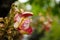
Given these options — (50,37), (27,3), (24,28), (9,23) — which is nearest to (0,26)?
(9,23)

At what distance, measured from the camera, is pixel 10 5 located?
125 centimetres

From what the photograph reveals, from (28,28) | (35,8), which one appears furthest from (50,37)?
(28,28)

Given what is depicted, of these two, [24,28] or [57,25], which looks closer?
[24,28]

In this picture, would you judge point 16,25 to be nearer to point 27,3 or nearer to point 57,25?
point 27,3

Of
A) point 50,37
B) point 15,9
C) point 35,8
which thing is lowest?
point 50,37

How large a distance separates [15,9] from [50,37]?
16.4 feet

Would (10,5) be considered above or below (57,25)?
above

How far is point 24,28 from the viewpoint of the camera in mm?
1356

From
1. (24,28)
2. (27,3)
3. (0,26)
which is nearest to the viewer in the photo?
(0,26)

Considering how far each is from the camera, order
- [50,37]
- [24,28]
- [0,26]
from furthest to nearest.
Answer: [50,37] < [24,28] < [0,26]

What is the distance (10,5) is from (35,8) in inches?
86.4

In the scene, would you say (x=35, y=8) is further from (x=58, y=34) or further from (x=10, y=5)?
(x=58, y=34)

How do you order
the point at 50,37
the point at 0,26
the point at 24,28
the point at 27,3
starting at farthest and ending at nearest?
1. the point at 50,37
2. the point at 27,3
3. the point at 24,28
4. the point at 0,26

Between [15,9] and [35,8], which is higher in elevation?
[15,9]
